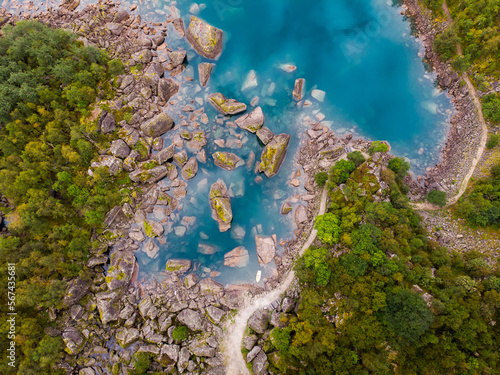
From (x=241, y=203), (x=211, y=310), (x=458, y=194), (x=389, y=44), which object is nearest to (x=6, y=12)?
(x=241, y=203)

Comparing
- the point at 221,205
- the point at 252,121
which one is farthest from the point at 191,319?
the point at 252,121

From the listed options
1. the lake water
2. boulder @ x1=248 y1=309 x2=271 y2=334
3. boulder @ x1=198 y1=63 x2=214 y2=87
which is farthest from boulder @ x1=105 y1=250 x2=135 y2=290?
boulder @ x1=198 y1=63 x2=214 y2=87

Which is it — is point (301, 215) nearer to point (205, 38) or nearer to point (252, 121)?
point (252, 121)

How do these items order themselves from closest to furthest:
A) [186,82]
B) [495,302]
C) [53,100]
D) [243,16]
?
[495,302], [53,100], [186,82], [243,16]

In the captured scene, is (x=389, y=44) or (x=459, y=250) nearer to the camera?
(x=459, y=250)

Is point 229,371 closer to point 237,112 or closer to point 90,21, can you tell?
point 237,112

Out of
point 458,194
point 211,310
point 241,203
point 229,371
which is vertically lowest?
point 229,371

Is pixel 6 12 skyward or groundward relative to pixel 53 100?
skyward

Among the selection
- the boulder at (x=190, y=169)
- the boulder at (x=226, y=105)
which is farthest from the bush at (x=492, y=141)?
the boulder at (x=190, y=169)

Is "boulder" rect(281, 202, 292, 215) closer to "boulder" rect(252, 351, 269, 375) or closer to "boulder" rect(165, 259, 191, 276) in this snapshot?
"boulder" rect(165, 259, 191, 276)
